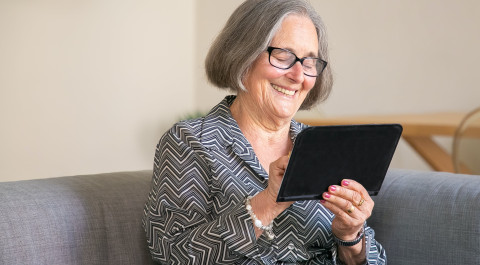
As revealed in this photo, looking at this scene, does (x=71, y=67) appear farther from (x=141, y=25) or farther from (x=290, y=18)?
(x=290, y=18)

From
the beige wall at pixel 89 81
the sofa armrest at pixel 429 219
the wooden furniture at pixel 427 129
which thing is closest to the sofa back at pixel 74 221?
the sofa armrest at pixel 429 219

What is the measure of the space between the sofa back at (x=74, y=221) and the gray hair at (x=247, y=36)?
1.22 feet

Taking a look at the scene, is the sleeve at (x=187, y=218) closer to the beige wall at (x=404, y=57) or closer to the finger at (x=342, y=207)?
the finger at (x=342, y=207)

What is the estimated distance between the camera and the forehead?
5.48ft

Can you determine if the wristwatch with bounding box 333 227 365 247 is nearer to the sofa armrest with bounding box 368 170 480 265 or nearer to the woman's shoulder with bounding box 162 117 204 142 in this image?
the sofa armrest with bounding box 368 170 480 265

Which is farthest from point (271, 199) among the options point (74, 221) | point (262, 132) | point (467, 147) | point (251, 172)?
point (467, 147)

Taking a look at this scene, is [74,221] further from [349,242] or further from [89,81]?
[89,81]

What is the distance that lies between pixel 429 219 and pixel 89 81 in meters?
3.45

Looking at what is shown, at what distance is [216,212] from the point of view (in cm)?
158

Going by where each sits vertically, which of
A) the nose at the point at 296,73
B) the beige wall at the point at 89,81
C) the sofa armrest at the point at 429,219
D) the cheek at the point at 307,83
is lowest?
the beige wall at the point at 89,81

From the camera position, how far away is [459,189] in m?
1.73

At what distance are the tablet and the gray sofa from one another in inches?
12.4

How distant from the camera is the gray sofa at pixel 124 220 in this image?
1517mm

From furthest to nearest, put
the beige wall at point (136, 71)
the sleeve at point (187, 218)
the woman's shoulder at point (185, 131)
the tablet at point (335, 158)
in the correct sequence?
1. the beige wall at point (136, 71)
2. the woman's shoulder at point (185, 131)
3. the sleeve at point (187, 218)
4. the tablet at point (335, 158)
